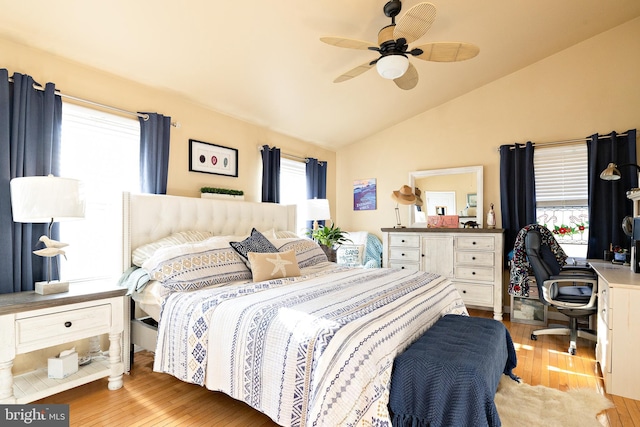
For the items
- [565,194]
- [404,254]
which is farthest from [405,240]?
[565,194]

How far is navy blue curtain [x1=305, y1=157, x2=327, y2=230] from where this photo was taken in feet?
16.6

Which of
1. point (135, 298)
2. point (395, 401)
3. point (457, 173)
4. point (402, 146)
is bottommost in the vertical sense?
point (395, 401)

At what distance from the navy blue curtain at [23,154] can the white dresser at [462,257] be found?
3820 mm

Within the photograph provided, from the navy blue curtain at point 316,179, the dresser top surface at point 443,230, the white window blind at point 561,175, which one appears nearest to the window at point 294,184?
the navy blue curtain at point 316,179

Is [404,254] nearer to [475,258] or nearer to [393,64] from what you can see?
[475,258]

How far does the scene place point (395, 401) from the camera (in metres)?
1.67

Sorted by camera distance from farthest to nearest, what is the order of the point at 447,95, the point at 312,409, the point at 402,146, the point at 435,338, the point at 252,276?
the point at 402,146, the point at 447,95, the point at 252,276, the point at 435,338, the point at 312,409

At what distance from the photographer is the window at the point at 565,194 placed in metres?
3.97

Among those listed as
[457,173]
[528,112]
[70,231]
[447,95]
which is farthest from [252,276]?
[528,112]

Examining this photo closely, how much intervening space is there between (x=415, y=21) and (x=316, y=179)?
327cm

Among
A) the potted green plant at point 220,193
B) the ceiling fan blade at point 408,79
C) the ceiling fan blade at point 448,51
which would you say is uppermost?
the ceiling fan blade at point 448,51

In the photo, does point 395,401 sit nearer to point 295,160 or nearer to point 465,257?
point 465,257

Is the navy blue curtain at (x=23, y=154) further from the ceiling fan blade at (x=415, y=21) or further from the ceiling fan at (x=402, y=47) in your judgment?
the ceiling fan blade at (x=415, y=21)

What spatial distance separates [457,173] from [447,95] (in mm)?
1069
